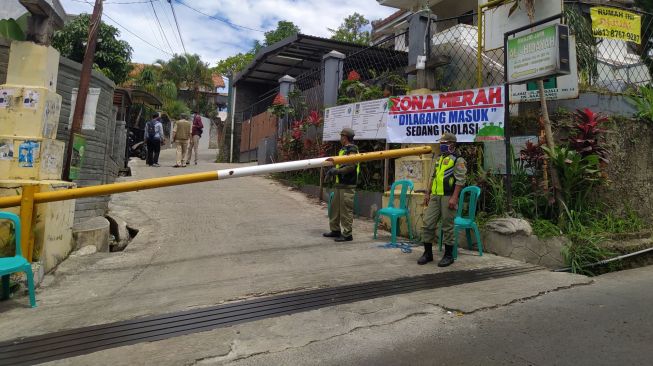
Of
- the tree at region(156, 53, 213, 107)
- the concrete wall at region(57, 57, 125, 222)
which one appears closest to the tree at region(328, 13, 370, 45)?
the tree at region(156, 53, 213, 107)

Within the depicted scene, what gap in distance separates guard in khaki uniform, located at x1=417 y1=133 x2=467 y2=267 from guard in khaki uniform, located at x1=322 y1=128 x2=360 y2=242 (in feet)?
4.74

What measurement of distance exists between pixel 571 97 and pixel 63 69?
7.22m

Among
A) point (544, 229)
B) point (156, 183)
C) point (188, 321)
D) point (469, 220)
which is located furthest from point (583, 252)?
point (156, 183)

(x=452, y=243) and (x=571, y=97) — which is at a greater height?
(x=571, y=97)

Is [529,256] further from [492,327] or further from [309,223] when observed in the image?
[309,223]

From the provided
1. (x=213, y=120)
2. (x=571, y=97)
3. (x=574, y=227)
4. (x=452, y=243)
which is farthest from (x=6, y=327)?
(x=213, y=120)

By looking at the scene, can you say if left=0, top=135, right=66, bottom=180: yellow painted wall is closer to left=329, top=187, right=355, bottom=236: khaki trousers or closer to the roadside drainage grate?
the roadside drainage grate

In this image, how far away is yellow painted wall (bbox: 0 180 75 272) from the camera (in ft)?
14.9

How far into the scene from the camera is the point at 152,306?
13.0 ft

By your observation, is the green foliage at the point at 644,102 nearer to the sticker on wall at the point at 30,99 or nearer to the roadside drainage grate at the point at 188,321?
the roadside drainage grate at the point at 188,321

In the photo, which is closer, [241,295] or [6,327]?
[6,327]

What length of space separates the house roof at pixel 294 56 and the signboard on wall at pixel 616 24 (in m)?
4.81

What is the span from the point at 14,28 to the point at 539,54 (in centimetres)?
641

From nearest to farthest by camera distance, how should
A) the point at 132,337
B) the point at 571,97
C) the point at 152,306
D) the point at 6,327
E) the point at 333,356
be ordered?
the point at 333,356
the point at 132,337
the point at 6,327
the point at 152,306
the point at 571,97
